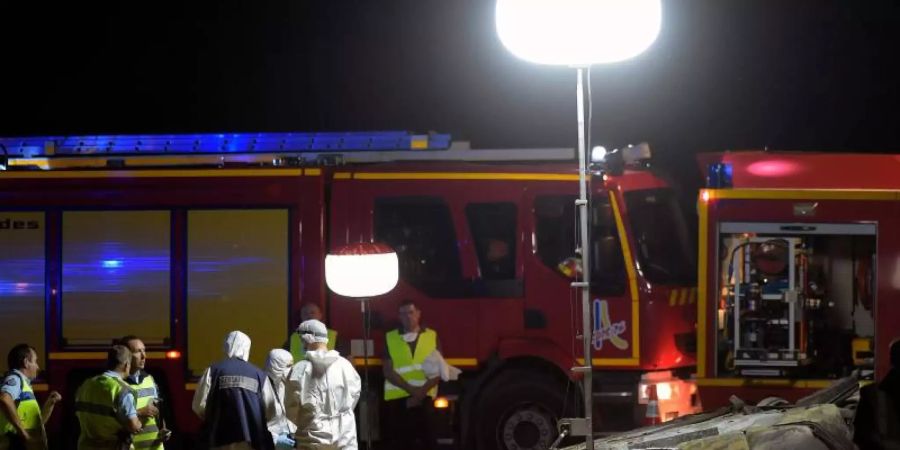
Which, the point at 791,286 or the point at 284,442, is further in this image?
the point at 791,286

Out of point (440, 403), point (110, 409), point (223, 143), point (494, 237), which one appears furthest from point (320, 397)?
point (223, 143)

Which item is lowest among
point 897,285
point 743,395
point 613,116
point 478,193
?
point 743,395

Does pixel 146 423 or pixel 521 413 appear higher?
pixel 146 423

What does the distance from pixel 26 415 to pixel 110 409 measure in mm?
722

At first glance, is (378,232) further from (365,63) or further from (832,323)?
(365,63)

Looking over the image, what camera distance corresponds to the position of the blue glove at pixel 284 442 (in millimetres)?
8672

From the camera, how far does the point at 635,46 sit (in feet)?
20.6

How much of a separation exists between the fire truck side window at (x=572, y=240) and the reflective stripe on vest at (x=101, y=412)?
13.7 feet

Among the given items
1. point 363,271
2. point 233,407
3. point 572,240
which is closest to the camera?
point 233,407

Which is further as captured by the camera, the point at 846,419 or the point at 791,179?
the point at 791,179

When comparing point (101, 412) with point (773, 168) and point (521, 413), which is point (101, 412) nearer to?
point (521, 413)

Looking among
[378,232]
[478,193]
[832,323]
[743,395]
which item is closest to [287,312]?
[378,232]

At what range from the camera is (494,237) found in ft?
36.2

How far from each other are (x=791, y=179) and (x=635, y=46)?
16.6 ft
